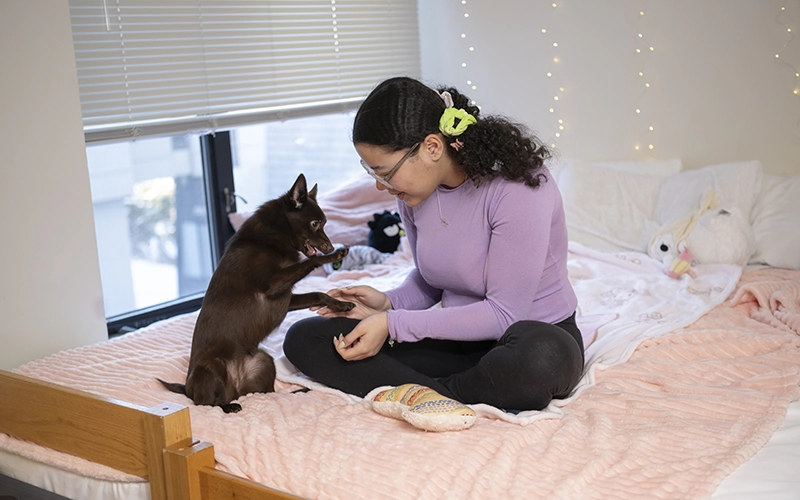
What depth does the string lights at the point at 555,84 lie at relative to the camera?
351 cm

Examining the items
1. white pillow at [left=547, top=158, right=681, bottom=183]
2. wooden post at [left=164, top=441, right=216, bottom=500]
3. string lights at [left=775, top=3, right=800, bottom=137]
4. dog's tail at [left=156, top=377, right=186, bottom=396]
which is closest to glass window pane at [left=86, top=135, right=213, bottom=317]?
dog's tail at [left=156, top=377, right=186, bottom=396]

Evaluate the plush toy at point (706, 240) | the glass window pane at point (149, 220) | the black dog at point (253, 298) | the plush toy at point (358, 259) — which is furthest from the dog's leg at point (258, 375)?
the plush toy at point (706, 240)

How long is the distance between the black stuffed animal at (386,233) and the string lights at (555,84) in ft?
2.93

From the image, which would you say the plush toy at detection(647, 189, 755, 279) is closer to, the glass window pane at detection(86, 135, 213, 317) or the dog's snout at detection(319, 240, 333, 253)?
the dog's snout at detection(319, 240, 333, 253)

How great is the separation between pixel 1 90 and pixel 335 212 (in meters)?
1.52

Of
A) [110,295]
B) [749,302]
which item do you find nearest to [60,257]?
[110,295]

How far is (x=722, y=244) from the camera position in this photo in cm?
263

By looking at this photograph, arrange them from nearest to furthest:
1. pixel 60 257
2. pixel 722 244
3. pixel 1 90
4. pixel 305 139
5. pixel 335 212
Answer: pixel 1 90 → pixel 60 257 → pixel 722 244 → pixel 335 212 → pixel 305 139

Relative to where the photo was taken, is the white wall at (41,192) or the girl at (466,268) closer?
the girl at (466,268)

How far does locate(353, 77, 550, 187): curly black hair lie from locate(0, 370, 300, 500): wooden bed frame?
2.38ft

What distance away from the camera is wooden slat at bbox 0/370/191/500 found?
1407 mm

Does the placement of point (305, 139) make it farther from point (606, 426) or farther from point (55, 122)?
point (606, 426)

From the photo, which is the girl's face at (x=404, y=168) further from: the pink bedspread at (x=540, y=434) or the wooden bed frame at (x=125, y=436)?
the wooden bed frame at (x=125, y=436)

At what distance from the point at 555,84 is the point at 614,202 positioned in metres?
0.72
